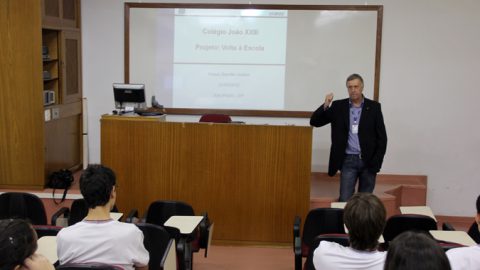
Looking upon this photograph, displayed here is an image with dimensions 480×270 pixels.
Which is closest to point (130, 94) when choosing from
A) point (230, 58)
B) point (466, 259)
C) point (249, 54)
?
point (230, 58)

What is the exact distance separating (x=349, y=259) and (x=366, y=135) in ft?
8.97

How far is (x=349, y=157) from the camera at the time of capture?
16.6ft

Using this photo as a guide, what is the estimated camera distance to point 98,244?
258 cm

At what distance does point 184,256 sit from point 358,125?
2.21 metres

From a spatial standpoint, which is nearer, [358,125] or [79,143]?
[358,125]

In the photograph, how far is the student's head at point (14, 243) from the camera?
2.00 m

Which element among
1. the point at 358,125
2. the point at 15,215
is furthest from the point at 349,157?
the point at 15,215

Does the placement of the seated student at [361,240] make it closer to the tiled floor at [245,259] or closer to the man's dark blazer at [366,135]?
the tiled floor at [245,259]

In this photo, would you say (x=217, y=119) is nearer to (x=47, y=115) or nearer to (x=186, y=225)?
(x=47, y=115)

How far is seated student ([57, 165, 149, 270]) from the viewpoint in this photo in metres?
2.58

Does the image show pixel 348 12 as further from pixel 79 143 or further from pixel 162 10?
pixel 79 143

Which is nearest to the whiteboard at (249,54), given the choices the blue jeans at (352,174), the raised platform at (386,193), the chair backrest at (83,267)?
the raised platform at (386,193)

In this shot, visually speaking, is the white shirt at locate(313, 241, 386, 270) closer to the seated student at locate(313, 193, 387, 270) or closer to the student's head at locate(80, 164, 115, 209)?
the seated student at locate(313, 193, 387, 270)

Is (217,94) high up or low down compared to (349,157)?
up
